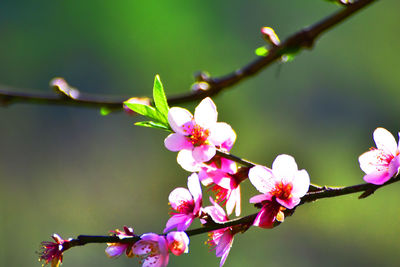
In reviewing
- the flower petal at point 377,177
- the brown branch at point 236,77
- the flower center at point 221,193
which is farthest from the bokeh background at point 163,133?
the flower petal at point 377,177

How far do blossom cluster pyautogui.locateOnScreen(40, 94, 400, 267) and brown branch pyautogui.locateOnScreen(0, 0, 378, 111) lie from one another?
0.78 ft

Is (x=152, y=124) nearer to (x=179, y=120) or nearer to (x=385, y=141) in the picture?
(x=179, y=120)

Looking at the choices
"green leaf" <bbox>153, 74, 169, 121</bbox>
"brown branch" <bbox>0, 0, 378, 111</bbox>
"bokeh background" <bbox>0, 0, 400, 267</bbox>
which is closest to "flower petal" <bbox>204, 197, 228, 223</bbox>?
"green leaf" <bbox>153, 74, 169, 121</bbox>

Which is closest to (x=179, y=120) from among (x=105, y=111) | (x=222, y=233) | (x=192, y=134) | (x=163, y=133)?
(x=192, y=134)

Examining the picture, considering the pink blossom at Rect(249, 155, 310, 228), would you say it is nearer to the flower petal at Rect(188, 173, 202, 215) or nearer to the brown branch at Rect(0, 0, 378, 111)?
the flower petal at Rect(188, 173, 202, 215)

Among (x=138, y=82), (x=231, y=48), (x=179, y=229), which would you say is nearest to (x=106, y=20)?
(x=138, y=82)

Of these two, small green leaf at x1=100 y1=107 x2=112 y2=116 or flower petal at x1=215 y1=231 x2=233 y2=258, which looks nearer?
flower petal at x1=215 y1=231 x2=233 y2=258

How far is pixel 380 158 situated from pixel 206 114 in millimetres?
180

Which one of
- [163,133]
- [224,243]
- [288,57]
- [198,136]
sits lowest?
[224,243]

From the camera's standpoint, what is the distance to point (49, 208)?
10.8 feet

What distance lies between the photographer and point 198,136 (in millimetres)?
494

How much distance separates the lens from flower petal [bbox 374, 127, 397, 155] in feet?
1.66

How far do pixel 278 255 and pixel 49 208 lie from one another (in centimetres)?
153

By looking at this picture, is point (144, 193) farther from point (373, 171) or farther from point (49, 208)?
point (373, 171)
